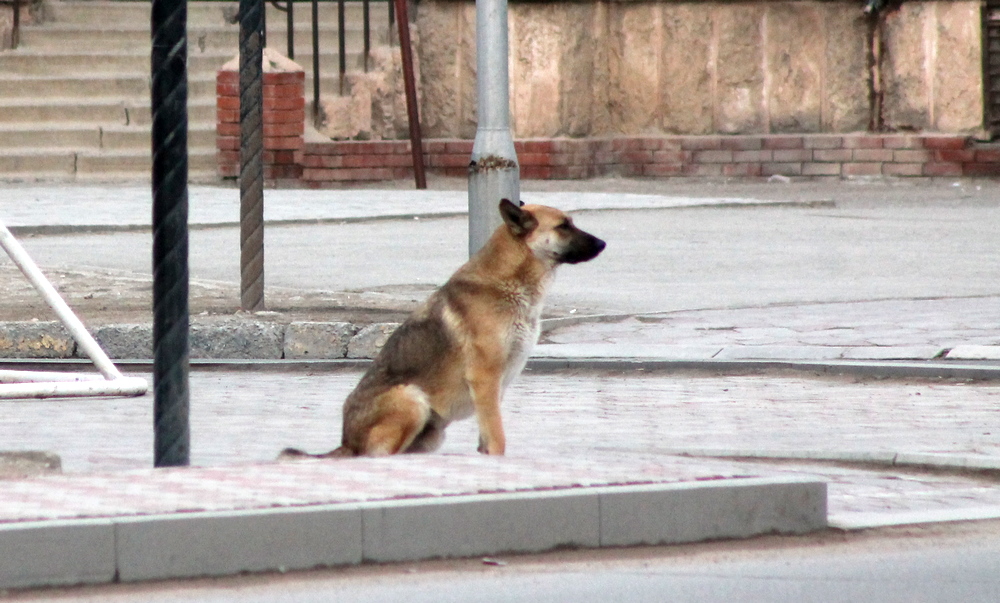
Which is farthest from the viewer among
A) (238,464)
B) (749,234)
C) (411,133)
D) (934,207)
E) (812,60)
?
(812,60)

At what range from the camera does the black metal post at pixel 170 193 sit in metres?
6.24

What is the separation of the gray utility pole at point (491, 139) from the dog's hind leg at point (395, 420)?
15.4 feet

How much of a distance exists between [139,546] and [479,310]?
6.08 ft

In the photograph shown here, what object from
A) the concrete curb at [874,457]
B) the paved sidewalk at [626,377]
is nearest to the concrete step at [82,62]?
the paved sidewalk at [626,377]

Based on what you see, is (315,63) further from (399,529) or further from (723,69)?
(399,529)

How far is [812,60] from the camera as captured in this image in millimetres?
23609

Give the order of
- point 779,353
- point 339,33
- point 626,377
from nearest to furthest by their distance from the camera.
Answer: point 626,377, point 779,353, point 339,33

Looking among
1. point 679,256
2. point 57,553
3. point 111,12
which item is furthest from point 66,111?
point 57,553

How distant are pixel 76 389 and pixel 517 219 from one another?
286cm

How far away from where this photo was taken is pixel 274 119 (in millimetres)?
22078

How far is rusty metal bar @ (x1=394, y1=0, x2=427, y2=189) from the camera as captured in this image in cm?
2164

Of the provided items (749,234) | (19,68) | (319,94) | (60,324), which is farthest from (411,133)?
(60,324)

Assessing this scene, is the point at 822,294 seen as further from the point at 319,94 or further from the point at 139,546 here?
the point at 319,94

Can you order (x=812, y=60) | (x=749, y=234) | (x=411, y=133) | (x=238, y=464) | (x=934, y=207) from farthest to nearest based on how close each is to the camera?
(x=812, y=60)
(x=411, y=133)
(x=934, y=207)
(x=749, y=234)
(x=238, y=464)
